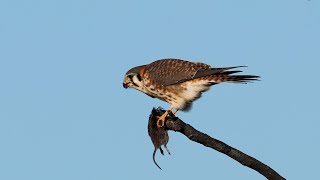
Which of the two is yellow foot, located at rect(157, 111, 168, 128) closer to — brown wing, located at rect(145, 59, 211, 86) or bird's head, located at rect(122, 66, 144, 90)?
brown wing, located at rect(145, 59, 211, 86)

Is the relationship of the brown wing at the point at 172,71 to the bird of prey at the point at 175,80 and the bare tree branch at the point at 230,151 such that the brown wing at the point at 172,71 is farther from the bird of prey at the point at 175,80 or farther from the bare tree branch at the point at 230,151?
the bare tree branch at the point at 230,151

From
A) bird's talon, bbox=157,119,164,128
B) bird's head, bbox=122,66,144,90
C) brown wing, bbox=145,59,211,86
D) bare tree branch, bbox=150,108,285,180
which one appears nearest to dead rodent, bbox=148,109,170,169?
bird's talon, bbox=157,119,164,128

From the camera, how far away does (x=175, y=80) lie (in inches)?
250

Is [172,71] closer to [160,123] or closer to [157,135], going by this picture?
[160,123]

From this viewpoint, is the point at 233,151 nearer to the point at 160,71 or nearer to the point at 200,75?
the point at 200,75

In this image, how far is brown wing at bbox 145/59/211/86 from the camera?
6.32 meters

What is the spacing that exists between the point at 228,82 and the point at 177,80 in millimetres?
798

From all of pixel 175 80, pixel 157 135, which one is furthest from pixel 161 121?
pixel 175 80

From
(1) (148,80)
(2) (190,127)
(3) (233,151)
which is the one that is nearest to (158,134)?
(2) (190,127)

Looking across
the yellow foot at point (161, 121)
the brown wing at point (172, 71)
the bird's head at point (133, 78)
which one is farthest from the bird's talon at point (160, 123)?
the bird's head at point (133, 78)

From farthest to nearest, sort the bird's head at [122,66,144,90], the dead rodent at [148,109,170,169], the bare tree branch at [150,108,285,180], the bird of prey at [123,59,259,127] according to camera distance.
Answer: the bird's head at [122,66,144,90] < the bird of prey at [123,59,259,127] < the dead rodent at [148,109,170,169] < the bare tree branch at [150,108,285,180]

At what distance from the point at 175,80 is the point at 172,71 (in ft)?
0.48

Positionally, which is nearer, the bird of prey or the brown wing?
the bird of prey

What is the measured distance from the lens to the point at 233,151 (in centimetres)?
439
